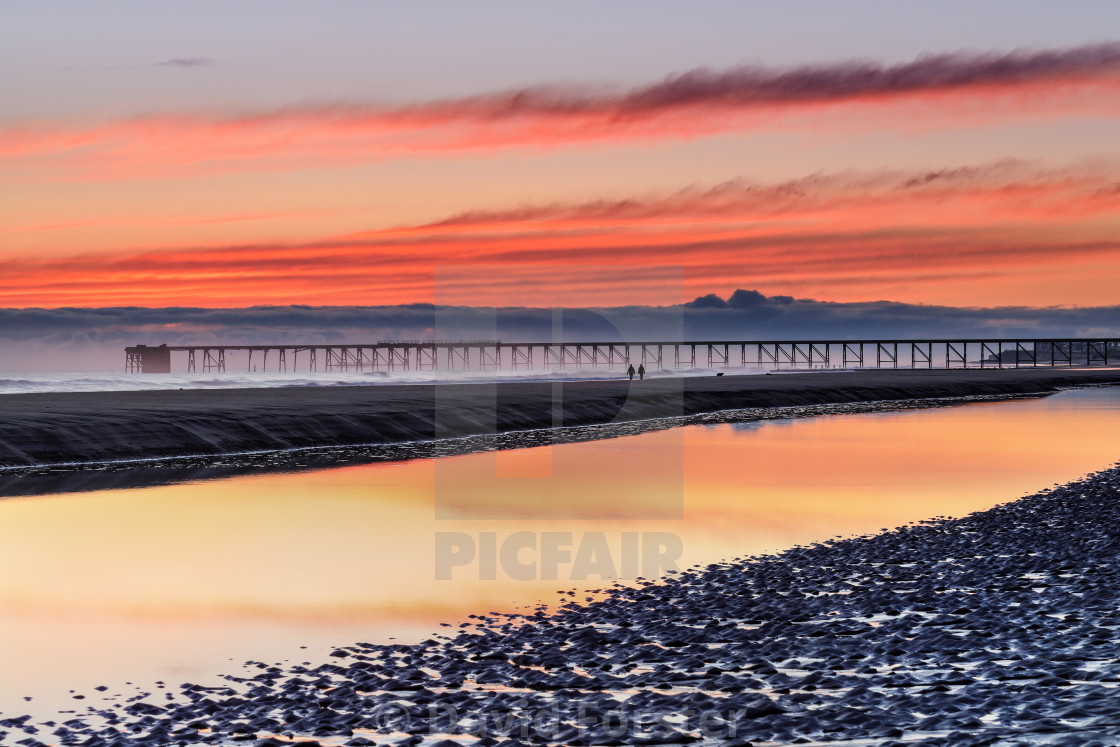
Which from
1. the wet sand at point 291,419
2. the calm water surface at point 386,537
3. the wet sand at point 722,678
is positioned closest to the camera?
the wet sand at point 722,678

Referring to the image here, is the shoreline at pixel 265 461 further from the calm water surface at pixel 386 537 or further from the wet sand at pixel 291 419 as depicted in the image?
the calm water surface at pixel 386 537

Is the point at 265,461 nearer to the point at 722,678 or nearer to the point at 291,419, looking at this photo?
the point at 291,419

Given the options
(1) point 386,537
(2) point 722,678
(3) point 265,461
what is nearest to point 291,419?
(3) point 265,461

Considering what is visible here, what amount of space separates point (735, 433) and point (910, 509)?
24.0 metres

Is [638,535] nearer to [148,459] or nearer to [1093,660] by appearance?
[1093,660]

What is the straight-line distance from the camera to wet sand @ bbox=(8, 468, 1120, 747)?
824 centimetres

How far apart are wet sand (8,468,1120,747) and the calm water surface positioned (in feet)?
3.47

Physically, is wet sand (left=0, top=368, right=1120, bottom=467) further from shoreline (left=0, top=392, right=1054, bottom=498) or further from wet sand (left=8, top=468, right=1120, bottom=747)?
wet sand (left=8, top=468, right=1120, bottom=747)

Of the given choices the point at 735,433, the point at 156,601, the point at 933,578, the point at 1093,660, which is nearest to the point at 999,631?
the point at 1093,660

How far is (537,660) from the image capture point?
1055cm

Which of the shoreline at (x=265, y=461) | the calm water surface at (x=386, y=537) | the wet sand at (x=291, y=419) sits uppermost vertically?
the wet sand at (x=291, y=419)

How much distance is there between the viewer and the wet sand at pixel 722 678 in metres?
8.24

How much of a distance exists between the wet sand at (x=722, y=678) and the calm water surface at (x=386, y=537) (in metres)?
1.06

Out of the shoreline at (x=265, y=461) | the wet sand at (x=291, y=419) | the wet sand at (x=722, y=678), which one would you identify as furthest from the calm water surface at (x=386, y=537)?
the wet sand at (x=291, y=419)
